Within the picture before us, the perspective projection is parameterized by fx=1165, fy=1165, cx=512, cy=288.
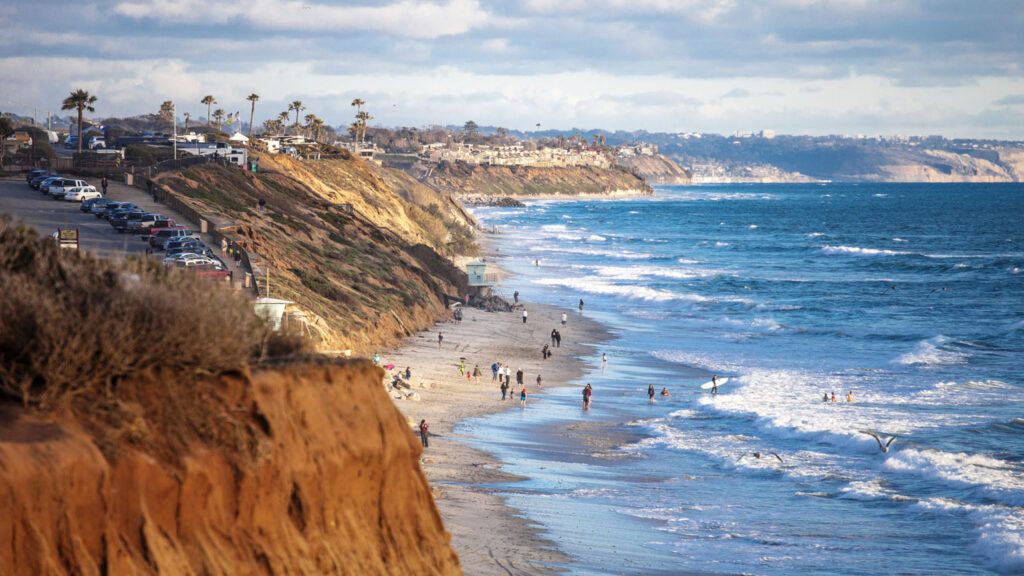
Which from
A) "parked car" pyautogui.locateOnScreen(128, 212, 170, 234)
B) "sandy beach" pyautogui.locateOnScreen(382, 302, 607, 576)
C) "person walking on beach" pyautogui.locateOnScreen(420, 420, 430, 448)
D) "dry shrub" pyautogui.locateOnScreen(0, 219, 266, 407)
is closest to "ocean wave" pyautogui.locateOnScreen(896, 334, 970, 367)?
"sandy beach" pyautogui.locateOnScreen(382, 302, 607, 576)

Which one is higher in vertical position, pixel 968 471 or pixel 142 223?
pixel 142 223

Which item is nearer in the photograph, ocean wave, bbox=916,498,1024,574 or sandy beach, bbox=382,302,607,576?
sandy beach, bbox=382,302,607,576

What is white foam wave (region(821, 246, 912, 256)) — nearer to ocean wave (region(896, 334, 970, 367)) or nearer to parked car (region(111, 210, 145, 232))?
ocean wave (region(896, 334, 970, 367))

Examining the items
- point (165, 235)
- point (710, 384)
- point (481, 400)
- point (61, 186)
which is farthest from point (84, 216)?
point (710, 384)

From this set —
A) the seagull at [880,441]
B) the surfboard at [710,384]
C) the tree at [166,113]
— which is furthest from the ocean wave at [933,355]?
the tree at [166,113]

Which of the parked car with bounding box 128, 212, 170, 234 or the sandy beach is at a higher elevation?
the parked car with bounding box 128, 212, 170, 234

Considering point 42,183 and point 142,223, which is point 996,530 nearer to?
point 142,223

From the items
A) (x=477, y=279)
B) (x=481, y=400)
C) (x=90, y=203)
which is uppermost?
(x=90, y=203)
